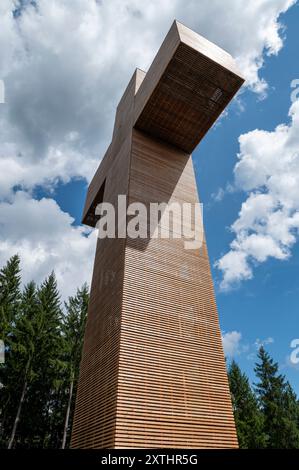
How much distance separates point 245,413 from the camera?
20.0m

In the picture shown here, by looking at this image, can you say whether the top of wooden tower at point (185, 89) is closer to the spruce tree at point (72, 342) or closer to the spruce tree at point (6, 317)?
the spruce tree at point (6, 317)

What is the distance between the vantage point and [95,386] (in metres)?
5.75

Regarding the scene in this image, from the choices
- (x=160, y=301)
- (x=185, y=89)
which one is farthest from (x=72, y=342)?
(x=185, y=89)

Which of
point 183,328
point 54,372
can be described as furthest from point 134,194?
point 54,372

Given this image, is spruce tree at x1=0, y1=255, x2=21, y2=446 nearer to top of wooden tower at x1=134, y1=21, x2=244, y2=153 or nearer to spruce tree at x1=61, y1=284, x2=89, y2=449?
spruce tree at x1=61, y1=284, x2=89, y2=449

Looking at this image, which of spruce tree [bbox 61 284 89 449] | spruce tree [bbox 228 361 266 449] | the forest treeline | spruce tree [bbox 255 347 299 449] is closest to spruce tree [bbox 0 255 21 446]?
the forest treeline

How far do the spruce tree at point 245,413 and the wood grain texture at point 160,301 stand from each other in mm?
15486

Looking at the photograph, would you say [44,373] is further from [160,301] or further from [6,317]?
[160,301]

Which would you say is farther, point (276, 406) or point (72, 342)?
point (276, 406)

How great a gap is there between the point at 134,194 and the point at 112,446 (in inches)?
203

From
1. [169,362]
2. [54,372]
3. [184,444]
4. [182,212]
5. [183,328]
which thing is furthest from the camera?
[54,372]

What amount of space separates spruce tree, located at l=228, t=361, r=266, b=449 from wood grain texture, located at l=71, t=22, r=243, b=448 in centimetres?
1549

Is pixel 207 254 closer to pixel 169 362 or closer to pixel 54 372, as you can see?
pixel 169 362

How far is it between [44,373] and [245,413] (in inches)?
533
